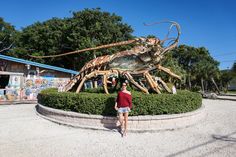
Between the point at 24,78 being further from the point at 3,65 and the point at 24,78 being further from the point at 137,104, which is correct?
the point at 137,104

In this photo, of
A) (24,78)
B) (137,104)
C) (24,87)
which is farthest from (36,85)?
(137,104)

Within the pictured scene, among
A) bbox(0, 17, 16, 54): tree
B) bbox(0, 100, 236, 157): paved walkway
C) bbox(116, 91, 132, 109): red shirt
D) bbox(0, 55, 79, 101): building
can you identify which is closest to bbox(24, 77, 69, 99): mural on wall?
bbox(0, 55, 79, 101): building

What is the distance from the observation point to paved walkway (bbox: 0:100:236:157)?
18.4ft

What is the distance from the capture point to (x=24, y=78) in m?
18.8

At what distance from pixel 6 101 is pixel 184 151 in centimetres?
1561

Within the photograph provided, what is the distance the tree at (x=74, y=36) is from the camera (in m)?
28.8

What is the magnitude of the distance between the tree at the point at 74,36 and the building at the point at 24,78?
23.8 ft

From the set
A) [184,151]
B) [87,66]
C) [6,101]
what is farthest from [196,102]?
[6,101]

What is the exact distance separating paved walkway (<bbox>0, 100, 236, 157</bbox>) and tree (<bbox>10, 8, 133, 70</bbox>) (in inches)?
741

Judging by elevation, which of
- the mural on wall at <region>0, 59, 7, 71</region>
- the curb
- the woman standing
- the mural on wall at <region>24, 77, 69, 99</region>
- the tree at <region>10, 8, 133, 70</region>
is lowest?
the curb

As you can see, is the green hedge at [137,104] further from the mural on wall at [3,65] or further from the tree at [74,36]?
the tree at [74,36]

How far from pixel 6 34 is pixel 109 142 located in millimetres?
37961

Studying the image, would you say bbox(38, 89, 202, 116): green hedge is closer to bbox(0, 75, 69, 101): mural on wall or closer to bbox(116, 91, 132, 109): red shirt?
bbox(116, 91, 132, 109): red shirt

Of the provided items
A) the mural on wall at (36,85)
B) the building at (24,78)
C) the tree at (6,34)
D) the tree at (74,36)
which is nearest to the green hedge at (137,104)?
the building at (24,78)
